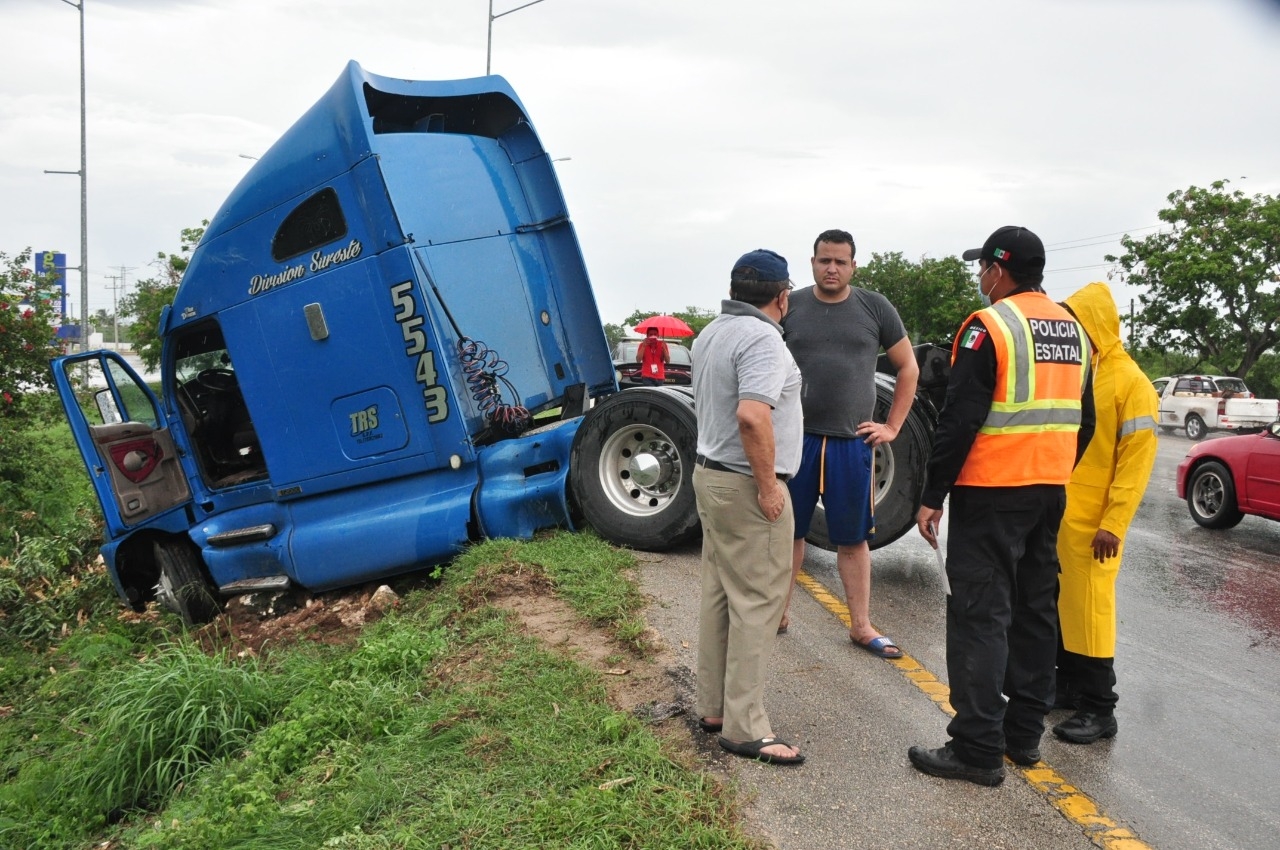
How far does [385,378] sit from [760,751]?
390 cm

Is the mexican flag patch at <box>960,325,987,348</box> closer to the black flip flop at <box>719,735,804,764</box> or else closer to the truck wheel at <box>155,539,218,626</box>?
the black flip flop at <box>719,735,804,764</box>

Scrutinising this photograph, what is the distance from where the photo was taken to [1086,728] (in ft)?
12.8

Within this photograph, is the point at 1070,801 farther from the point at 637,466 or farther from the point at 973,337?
the point at 637,466

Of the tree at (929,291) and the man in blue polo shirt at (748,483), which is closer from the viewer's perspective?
the man in blue polo shirt at (748,483)

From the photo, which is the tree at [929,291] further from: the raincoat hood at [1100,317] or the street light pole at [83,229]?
the raincoat hood at [1100,317]

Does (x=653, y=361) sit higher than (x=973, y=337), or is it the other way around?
(x=973, y=337)

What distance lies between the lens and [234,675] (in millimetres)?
5055

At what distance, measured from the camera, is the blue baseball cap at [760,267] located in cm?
349

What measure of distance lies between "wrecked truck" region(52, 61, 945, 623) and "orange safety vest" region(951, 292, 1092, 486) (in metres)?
2.45

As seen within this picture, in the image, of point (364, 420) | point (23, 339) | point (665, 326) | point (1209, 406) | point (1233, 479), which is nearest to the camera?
point (364, 420)

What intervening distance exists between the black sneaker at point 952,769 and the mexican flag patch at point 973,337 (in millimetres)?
1364

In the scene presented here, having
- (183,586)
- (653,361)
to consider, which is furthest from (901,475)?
(653,361)

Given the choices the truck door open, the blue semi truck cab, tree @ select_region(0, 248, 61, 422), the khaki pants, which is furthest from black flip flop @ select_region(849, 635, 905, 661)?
tree @ select_region(0, 248, 61, 422)

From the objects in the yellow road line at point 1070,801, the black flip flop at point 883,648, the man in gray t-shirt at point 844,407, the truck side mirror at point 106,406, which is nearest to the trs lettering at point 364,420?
the truck side mirror at point 106,406
